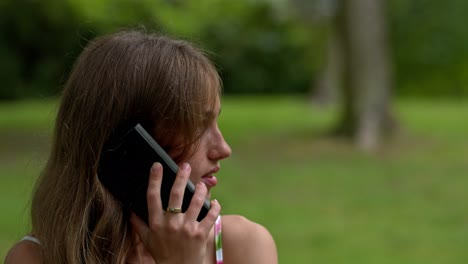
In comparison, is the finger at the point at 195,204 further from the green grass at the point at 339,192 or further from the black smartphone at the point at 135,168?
the green grass at the point at 339,192

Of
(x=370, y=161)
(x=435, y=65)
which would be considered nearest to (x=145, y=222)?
(x=370, y=161)

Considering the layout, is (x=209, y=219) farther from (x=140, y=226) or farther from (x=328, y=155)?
(x=328, y=155)

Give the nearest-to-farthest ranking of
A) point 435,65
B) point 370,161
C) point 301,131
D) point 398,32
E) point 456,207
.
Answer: point 456,207
point 370,161
point 301,131
point 398,32
point 435,65

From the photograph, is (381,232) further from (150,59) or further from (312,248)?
(150,59)

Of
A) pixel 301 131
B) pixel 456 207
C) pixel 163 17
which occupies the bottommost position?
pixel 301 131

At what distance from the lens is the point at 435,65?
41688 millimetres

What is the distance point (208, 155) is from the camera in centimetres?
194

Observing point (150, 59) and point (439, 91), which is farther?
point (439, 91)

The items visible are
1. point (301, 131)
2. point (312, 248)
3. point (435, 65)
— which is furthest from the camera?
point (435, 65)

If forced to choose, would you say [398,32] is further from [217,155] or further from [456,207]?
[217,155]

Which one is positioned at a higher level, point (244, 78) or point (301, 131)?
point (301, 131)

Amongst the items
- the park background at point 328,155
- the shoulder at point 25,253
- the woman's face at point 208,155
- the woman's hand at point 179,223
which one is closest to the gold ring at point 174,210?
the woman's hand at point 179,223

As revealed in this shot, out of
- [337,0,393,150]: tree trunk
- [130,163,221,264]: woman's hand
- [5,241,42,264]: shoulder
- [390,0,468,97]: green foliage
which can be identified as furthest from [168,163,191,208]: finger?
[390,0,468,97]: green foliage

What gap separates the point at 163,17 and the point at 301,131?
427cm
